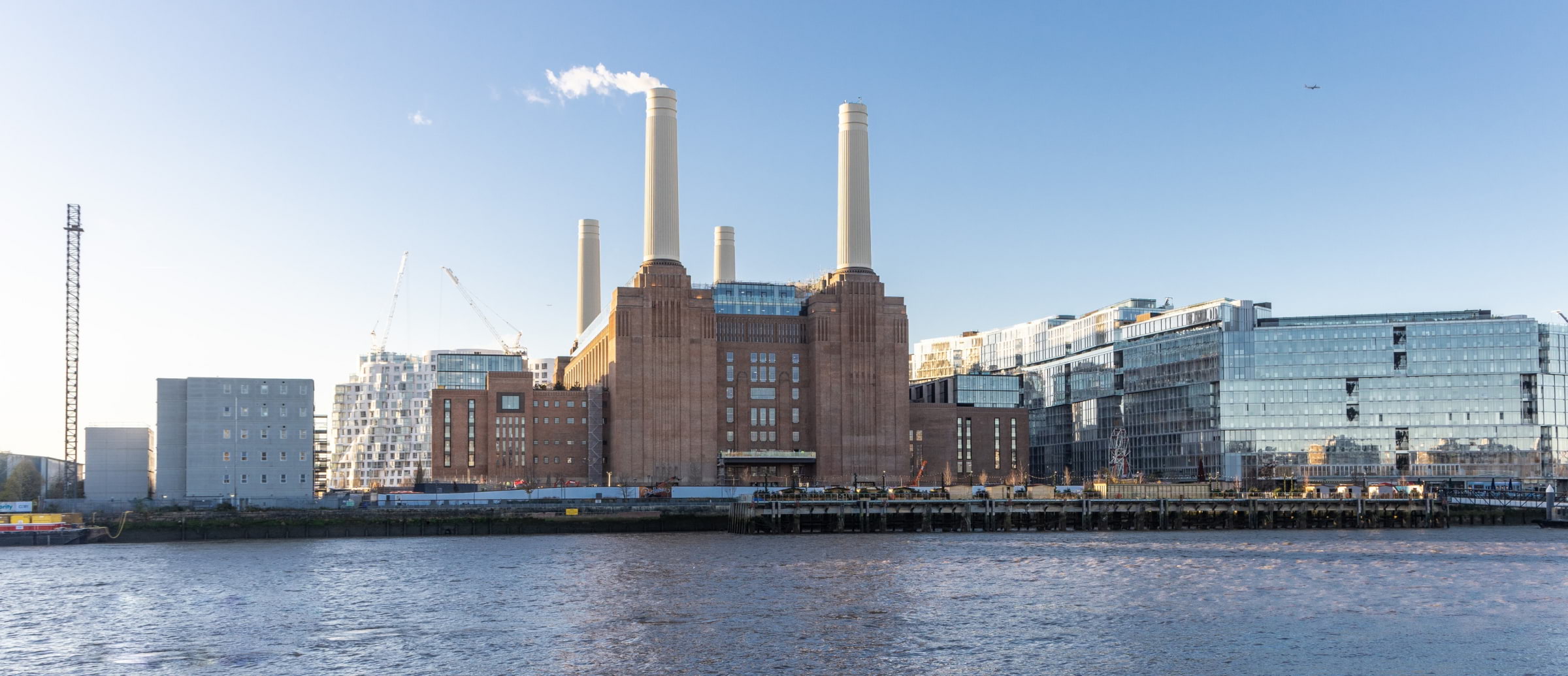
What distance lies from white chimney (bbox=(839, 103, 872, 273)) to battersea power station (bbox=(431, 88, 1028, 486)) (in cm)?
17

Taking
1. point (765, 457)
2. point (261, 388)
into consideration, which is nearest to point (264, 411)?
point (261, 388)

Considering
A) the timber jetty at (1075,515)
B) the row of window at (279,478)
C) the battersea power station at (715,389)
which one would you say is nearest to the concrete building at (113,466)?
the row of window at (279,478)

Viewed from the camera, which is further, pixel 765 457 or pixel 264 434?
pixel 765 457

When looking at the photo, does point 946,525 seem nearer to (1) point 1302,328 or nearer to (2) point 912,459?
(2) point 912,459

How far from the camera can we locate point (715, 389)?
187m

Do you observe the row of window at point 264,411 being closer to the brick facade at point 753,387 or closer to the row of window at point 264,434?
the row of window at point 264,434

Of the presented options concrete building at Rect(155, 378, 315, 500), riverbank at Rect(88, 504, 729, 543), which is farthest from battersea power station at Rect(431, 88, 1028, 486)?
concrete building at Rect(155, 378, 315, 500)

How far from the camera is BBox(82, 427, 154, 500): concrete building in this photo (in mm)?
149000

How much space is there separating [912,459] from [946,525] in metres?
54.2

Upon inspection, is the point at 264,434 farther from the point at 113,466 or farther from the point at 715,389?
the point at 715,389

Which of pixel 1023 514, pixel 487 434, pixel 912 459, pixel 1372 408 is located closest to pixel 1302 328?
pixel 1372 408

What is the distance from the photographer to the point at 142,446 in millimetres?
152500

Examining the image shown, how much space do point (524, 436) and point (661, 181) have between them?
3839 centimetres

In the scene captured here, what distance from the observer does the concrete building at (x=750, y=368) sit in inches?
7190
